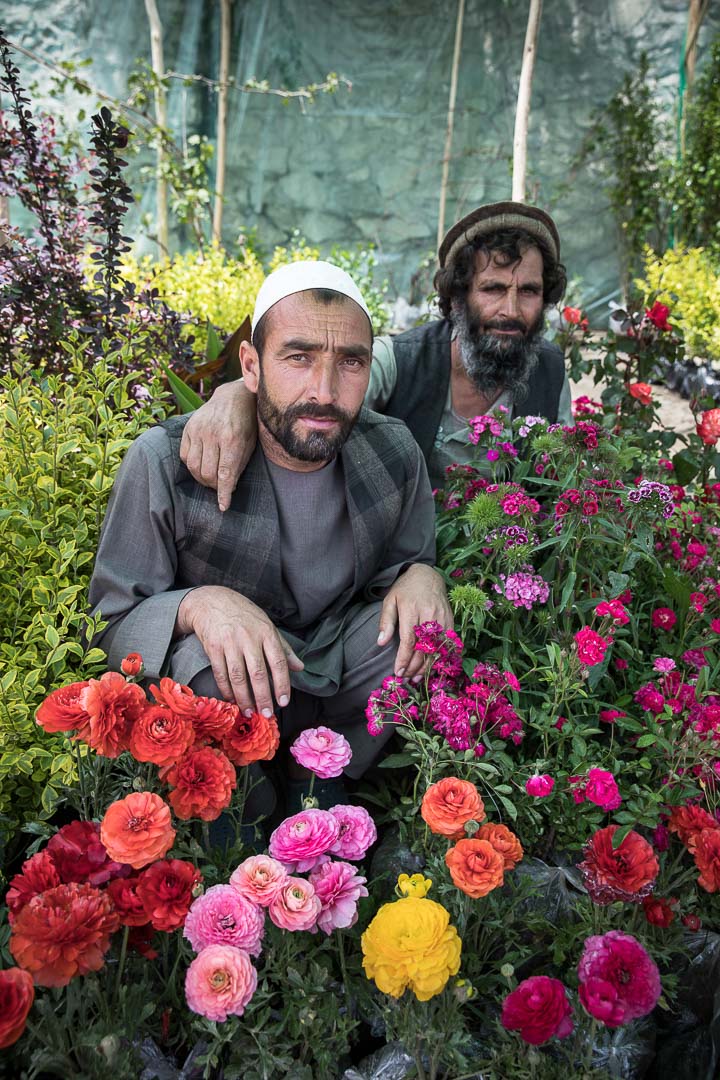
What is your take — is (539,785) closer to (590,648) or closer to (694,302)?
(590,648)

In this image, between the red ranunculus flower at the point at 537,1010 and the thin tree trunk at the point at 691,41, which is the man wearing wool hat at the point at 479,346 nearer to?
the red ranunculus flower at the point at 537,1010

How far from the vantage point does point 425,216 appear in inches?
432

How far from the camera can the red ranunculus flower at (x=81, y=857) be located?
1.22 m

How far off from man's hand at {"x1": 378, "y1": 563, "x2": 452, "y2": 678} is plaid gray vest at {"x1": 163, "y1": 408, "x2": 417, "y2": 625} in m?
0.16

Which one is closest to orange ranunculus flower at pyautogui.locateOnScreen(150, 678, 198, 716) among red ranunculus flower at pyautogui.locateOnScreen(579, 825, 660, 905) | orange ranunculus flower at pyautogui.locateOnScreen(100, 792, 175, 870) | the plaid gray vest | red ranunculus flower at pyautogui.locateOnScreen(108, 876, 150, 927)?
orange ranunculus flower at pyautogui.locateOnScreen(100, 792, 175, 870)

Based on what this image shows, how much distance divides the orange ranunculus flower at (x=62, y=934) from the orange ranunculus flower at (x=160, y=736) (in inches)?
7.7

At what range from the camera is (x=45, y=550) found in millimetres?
1810

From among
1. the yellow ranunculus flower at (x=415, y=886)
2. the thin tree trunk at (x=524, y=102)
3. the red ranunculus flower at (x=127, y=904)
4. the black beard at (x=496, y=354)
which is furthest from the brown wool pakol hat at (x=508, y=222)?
the thin tree trunk at (x=524, y=102)

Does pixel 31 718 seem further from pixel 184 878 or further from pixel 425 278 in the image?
pixel 425 278

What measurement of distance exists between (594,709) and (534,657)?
0.24 metres

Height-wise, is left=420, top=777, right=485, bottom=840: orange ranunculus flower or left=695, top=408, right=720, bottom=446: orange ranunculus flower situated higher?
left=695, top=408, right=720, bottom=446: orange ranunculus flower

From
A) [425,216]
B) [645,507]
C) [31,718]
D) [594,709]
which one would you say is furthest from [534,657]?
[425,216]

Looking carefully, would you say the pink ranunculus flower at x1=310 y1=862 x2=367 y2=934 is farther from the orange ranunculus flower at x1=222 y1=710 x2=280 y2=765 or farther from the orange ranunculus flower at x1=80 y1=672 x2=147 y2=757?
the orange ranunculus flower at x1=80 y1=672 x2=147 y2=757

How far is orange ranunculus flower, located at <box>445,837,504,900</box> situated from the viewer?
1190 mm
